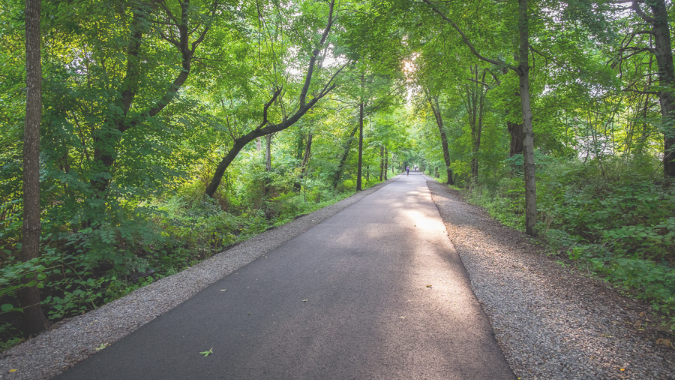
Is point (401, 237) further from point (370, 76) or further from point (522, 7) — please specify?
point (370, 76)

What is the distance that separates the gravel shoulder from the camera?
2.31 meters

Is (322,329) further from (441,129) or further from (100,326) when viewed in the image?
(441,129)

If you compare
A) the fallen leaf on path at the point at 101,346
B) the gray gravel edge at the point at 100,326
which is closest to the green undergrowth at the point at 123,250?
the gray gravel edge at the point at 100,326

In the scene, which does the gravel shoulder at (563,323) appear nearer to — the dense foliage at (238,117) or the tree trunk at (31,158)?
the dense foliage at (238,117)

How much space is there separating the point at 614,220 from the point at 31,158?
35.2 feet

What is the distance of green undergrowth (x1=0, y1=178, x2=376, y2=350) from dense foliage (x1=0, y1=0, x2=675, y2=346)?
55 millimetres

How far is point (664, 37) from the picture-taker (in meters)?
7.64

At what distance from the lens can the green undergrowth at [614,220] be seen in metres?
3.79

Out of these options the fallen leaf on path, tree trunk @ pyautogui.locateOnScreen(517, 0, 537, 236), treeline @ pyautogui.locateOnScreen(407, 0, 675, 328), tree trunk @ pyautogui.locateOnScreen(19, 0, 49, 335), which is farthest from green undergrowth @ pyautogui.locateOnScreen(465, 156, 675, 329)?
tree trunk @ pyautogui.locateOnScreen(19, 0, 49, 335)

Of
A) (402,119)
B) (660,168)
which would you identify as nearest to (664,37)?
(660,168)

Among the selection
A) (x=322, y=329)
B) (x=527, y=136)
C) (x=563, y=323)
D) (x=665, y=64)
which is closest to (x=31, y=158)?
(x=322, y=329)

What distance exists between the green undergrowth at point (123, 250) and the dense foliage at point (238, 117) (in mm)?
55

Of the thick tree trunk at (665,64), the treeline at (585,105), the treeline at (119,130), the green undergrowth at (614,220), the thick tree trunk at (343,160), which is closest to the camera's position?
the green undergrowth at (614,220)

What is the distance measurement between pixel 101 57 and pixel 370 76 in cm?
1317
